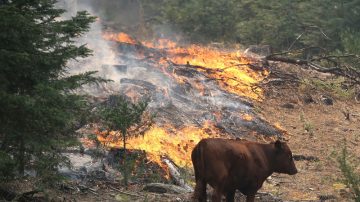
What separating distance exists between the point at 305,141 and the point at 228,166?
31.8 feet

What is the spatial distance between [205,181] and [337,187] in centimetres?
555

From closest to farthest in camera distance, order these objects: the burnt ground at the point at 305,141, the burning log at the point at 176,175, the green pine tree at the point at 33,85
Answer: the green pine tree at the point at 33,85 < the burnt ground at the point at 305,141 < the burning log at the point at 176,175

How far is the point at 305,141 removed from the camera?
17.2 metres

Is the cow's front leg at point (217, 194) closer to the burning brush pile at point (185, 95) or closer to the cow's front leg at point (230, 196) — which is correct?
the cow's front leg at point (230, 196)

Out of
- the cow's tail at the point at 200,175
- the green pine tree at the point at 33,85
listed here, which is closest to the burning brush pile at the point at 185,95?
the cow's tail at the point at 200,175

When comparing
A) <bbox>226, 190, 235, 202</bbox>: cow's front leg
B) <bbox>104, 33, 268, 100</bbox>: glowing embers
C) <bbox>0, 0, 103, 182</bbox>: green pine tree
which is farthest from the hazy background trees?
<bbox>0, 0, 103, 182</bbox>: green pine tree

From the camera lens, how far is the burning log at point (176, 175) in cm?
1137

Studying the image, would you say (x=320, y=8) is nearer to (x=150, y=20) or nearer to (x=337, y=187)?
(x=150, y=20)

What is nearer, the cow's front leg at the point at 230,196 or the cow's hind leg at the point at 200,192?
the cow's hind leg at the point at 200,192

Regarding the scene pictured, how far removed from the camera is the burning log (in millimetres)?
11373

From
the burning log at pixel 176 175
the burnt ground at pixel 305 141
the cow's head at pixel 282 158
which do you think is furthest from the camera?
the burning log at pixel 176 175

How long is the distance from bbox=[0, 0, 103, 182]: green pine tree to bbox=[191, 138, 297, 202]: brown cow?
7.85 feet

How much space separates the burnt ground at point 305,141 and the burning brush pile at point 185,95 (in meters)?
1.17

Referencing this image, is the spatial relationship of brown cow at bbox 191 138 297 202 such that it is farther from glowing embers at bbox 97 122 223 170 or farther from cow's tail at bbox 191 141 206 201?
glowing embers at bbox 97 122 223 170
